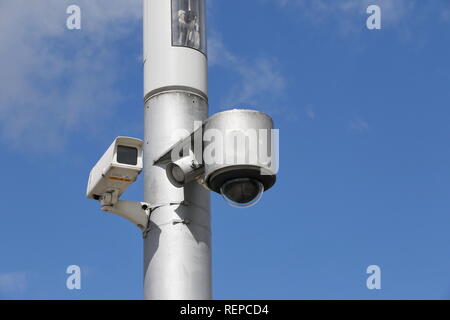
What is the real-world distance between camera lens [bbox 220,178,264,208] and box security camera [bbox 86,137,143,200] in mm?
1445

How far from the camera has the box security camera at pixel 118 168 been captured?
15352 millimetres

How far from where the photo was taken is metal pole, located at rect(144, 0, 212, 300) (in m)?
15.3

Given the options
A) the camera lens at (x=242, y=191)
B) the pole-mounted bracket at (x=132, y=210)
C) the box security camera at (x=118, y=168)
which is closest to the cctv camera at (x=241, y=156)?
the camera lens at (x=242, y=191)

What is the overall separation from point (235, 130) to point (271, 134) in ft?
1.59

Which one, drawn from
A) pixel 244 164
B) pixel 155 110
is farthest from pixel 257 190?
pixel 155 110

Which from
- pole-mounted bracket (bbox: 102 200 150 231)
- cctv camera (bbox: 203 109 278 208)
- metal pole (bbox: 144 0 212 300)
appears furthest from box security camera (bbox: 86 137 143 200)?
cctv camera (bbox: 203 109 278 208)

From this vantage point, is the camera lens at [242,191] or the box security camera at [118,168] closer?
the camera lens at [242,191]

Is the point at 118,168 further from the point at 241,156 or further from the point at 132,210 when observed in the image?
the point at 241,156

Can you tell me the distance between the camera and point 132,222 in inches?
625

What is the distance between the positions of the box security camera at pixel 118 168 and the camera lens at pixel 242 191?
1445 mm

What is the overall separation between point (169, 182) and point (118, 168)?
2.81 ft

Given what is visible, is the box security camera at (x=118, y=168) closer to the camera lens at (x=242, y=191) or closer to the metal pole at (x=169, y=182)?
the metal pole at (x=169, y=182)

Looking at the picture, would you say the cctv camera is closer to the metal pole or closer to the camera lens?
the camera lens
